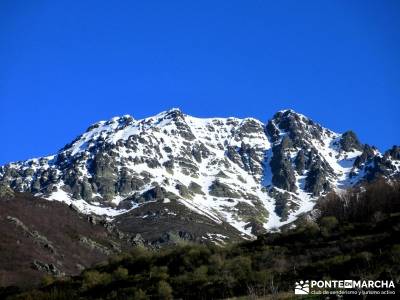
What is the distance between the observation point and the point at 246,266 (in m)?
43.7

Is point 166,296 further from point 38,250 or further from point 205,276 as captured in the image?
point 38,250

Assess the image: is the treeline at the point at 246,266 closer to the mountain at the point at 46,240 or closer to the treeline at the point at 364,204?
the treeline at the point at 364,204

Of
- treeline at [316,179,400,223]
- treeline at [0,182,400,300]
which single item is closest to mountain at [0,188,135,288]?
treeline at [0,182,400,300]

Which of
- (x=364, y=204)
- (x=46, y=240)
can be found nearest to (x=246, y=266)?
(x=364, y=204)

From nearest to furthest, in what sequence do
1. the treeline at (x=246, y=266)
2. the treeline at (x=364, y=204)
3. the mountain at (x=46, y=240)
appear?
the treeline at (x=246, y=266), the treeline at (x=364, y=204), the mountain at (x=46, y=240)

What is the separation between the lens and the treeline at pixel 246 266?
38812mm

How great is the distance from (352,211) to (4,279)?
48.5 m

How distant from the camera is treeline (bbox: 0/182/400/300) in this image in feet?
127

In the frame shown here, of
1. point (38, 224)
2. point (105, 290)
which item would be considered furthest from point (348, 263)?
point (38, 224)

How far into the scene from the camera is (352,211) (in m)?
75.6

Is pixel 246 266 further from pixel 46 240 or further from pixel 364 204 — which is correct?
pixel 46 240

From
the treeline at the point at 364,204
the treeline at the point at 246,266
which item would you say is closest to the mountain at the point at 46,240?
the treeline at the point at 246,266

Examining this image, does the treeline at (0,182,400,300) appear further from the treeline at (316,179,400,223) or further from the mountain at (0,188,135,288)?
Answer: the mountain at (0,188,135,288)

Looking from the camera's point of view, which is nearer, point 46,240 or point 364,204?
point 364,204
